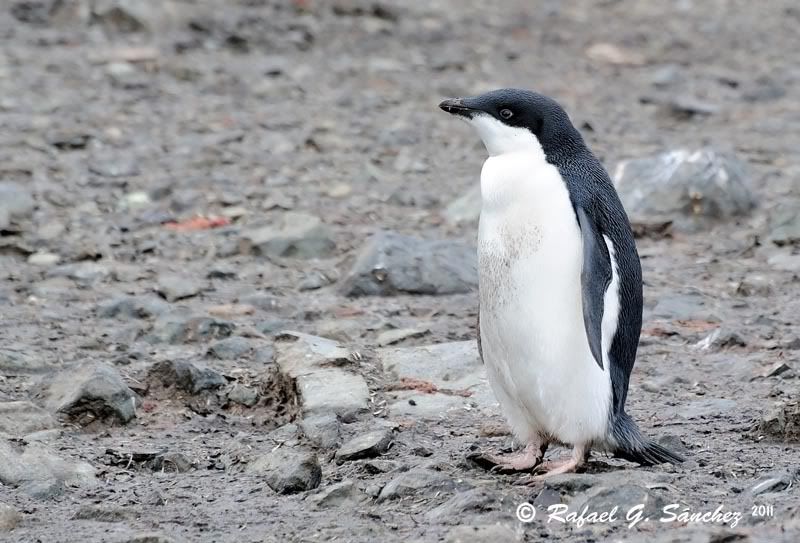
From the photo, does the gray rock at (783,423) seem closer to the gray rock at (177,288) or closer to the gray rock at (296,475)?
the gray rock at (296,475)

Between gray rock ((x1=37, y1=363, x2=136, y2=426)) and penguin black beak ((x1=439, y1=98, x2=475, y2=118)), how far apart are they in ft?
4.82

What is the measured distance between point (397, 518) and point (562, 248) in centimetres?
90

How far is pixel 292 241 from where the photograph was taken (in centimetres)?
675

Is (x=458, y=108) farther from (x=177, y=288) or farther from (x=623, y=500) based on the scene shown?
(x=177, y=288)

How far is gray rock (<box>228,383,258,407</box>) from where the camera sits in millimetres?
4922

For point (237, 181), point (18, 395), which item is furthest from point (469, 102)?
point (237, 181)

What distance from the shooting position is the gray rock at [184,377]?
496 centimetres

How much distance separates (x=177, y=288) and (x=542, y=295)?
2589 millimetres

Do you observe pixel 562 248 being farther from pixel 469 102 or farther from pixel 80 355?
pixel 80 355

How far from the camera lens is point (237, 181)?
25.7ft

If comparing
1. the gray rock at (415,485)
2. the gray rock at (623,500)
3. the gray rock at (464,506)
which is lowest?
the gray rock at (415,485)

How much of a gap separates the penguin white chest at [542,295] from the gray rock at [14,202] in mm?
3594

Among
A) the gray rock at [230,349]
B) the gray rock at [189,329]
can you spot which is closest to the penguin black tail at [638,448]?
the gray rock at [230,349]

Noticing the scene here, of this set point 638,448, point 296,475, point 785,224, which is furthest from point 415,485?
point 785,224
